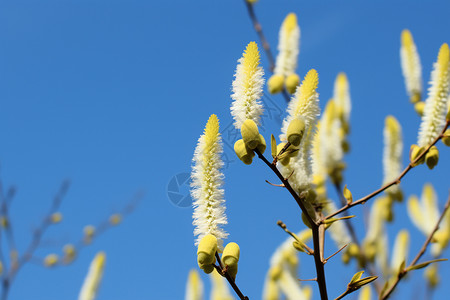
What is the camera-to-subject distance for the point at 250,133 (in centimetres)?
86

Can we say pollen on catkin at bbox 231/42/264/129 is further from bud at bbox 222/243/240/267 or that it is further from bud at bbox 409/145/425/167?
bud at bbox 409/145/425/167

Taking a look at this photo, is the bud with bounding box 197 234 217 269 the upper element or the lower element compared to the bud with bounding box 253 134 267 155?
lower

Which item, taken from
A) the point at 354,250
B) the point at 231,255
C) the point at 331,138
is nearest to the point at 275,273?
the point at 354,250

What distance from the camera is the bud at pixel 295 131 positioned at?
0.87 metres

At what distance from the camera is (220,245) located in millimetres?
834

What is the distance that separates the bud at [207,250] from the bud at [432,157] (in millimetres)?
686

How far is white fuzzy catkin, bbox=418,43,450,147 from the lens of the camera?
128 cm

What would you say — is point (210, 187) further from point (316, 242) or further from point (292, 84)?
point (292, 84)

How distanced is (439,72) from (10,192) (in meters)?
2.76

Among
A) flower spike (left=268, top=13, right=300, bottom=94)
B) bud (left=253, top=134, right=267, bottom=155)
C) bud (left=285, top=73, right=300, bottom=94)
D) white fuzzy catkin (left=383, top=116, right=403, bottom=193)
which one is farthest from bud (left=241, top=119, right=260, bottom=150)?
white fuzzy catkin (left=383, top=116, right=403, bottom=193)

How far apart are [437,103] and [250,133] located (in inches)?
28.1

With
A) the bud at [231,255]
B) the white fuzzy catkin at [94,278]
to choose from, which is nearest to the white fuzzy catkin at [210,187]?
the bud at [231,255]

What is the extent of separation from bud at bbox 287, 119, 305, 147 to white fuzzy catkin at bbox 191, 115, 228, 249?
14 cm

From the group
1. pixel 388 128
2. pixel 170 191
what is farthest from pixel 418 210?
pixel 170 191
